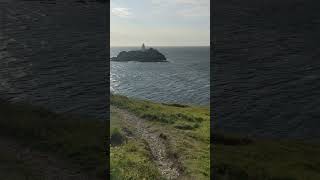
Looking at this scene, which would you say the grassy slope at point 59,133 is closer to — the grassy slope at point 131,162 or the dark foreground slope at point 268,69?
the grassy slope at point 131,162

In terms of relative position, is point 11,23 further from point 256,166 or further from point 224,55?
point 256,166

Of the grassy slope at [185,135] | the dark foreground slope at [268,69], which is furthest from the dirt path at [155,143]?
the dark foreground slope at [268,69]

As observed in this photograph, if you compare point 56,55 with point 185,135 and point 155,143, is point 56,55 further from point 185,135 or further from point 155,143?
point 185,135

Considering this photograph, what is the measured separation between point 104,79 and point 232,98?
17400mm

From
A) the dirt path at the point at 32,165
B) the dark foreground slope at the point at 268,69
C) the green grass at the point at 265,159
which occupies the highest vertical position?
the dark foreground slope at the point at 268,69

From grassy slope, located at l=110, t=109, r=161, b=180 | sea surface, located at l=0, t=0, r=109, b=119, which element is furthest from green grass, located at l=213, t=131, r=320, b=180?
sea surface, located at l=0, t=0, r=109, b=119

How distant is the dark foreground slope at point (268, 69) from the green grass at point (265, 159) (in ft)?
4.42

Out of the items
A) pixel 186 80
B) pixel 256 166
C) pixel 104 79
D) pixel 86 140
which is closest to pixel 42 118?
pixel 86 140

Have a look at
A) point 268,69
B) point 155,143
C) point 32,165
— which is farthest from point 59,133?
point 268,69

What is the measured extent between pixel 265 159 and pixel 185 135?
14413 mm

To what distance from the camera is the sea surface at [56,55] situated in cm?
5009

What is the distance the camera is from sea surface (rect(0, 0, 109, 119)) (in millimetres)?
50094

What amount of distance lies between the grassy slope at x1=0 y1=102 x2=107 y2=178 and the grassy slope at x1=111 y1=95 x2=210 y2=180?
272cm

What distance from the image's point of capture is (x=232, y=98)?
154 ft
